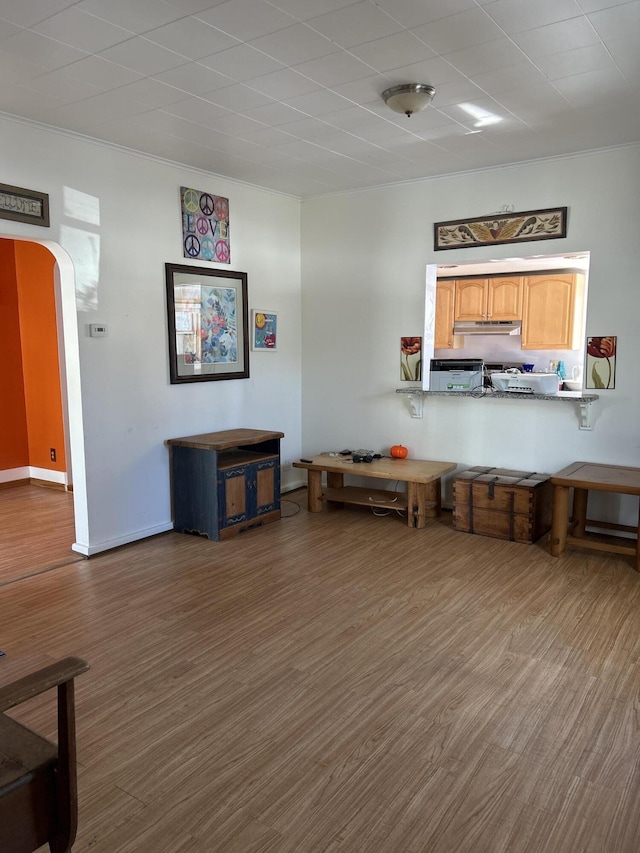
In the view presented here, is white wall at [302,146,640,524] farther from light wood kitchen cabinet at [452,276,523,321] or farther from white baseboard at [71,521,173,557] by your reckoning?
light wood kitchen cabinet at [452,276,523,321]

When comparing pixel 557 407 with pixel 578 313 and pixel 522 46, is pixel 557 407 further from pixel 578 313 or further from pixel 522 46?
pixel 522 46

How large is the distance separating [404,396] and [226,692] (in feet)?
11.0

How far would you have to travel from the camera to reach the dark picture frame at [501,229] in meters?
4.61

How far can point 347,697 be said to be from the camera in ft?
8.50

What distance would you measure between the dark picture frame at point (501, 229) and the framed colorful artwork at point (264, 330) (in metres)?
1.54

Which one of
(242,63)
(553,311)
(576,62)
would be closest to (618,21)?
(576,62)

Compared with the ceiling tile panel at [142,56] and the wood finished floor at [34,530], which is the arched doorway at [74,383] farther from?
the ceiling tile panel at [142,56]

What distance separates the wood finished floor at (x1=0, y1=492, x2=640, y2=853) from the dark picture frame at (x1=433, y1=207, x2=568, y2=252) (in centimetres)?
232

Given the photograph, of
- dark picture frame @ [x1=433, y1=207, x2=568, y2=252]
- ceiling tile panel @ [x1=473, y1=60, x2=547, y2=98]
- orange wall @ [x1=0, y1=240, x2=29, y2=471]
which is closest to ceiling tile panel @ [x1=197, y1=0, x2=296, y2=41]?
ceiling tile panel @ [x1=473, y1=60, x2=547, y2=98]

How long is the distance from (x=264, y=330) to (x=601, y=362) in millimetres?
2745

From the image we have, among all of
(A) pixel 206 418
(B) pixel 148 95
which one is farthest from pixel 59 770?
(A) pixel 206 418

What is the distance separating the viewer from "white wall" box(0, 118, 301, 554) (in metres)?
3.92

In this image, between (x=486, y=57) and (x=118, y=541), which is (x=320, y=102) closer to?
(x=486, y=57)

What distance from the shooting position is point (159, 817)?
194 centimetres
